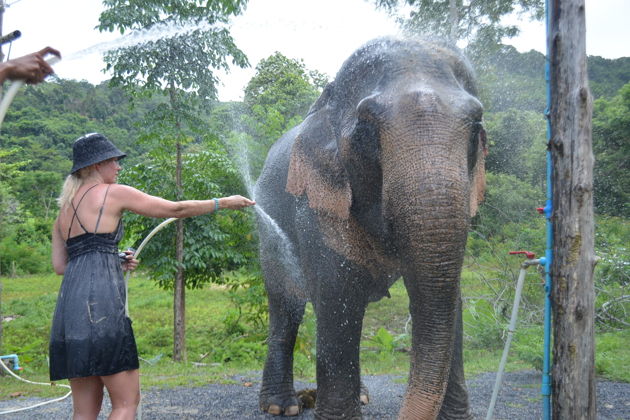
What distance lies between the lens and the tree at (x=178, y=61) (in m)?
7.24

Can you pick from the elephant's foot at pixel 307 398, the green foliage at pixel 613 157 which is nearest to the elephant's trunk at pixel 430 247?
the elephant's foot at pixel 307 398

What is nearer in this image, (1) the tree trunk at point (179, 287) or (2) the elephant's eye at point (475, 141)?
(2) the elephant's eye at point (475, 141)

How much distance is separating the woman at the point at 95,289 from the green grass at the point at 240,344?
331 cm

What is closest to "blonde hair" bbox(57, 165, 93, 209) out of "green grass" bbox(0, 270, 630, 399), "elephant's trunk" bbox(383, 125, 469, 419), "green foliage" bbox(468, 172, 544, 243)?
"elephant's trunk" bbox(383, 125, 469, 419)

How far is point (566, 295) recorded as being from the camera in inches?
124

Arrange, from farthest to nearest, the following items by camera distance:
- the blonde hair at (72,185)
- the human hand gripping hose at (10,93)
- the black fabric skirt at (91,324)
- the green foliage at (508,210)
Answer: the green foliage at (508,210) → the blonde hair at (72,185) → the black fabric skirt at (91,324) → the human hand gripping hose at (10,93)

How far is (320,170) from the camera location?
364 centimetres

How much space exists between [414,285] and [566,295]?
0.86m

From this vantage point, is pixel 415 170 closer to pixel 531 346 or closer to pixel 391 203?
pixel 391 203

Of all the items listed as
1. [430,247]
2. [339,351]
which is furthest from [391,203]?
[339,351]

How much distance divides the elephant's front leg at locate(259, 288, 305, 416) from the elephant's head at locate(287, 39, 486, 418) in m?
2.04

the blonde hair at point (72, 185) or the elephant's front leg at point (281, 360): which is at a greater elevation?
the blonde hair at point (72, 185)

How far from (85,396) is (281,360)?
2.47 meters

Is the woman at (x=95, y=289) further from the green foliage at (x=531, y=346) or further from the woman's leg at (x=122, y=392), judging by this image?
the green foliage at (x=531, y=346)
